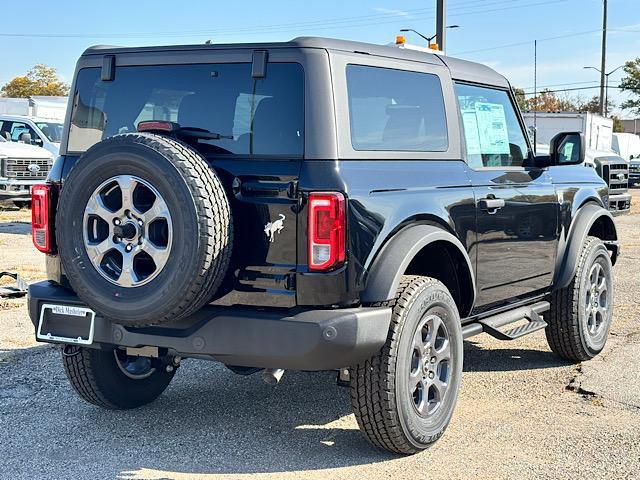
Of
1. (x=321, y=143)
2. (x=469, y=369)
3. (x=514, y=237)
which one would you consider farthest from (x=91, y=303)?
(x=469, y=369)

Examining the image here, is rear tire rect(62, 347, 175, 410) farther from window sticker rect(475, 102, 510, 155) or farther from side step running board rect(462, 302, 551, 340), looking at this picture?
window sticker rect(475, 102, 510, 155)

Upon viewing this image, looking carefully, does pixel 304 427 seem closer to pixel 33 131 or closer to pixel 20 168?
pixel 20 168

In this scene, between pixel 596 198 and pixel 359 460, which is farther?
pixel 596 198

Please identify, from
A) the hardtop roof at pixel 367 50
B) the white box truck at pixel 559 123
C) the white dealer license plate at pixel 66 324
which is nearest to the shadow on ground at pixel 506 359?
the hardtop roof at pixel 367 50

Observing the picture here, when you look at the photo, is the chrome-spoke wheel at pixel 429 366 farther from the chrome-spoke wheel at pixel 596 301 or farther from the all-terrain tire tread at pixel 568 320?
the chrome-spoke wheel at pixel 596 301

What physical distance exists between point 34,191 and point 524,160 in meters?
3.05

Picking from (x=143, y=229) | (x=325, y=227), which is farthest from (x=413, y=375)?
(x=143, y=229)

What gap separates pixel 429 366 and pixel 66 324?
180cm

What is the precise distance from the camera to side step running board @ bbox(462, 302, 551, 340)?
5.14 metres

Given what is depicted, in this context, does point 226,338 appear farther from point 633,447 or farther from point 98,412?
point 633,447

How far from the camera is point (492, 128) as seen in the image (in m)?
5.48

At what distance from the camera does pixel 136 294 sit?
383 centimetres

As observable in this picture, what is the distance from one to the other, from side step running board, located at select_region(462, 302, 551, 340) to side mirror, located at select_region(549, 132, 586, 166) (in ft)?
3.15

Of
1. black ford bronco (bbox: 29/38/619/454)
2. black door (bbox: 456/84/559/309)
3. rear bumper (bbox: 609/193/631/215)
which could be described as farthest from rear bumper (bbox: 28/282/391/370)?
rear bumper (bbox: 609/193/631/215)
